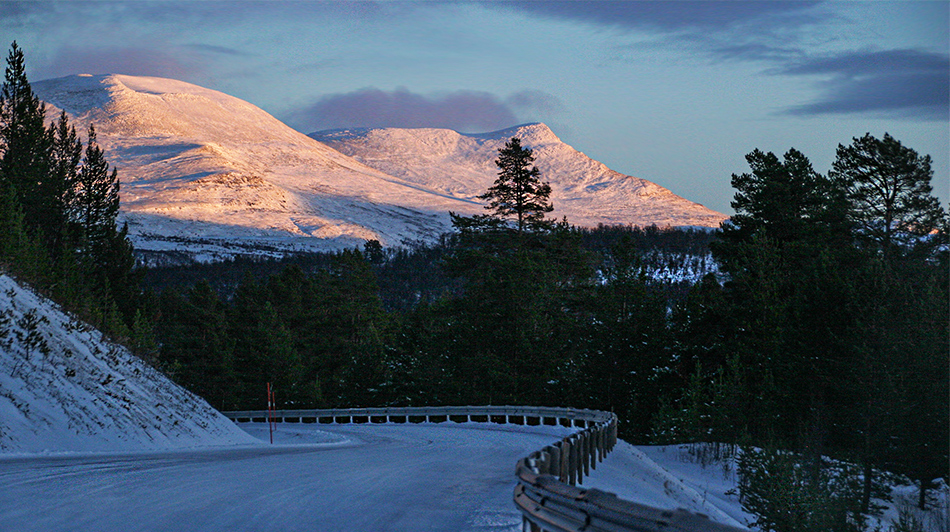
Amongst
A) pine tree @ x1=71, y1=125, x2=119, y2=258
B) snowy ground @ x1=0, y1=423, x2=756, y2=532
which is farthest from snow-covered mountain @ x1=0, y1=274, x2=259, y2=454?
pine tree @ x1=71, y1=125, x2=119, y2=258

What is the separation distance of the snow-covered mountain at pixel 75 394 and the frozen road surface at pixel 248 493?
1.86 meters

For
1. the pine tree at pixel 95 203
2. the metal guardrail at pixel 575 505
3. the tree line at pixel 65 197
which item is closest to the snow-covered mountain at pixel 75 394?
the metal guardrail at pixel 575 505

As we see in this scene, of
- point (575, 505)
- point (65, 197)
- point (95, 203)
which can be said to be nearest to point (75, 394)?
point (575, 505)

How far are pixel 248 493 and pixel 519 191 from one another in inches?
1834

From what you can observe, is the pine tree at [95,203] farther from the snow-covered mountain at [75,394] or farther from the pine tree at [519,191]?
the snow-covered mountain at [75,394]

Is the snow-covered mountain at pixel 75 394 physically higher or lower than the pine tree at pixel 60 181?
lower

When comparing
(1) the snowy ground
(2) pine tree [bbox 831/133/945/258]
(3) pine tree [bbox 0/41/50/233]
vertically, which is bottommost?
(1) the snowy ground

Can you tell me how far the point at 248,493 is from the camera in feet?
35.6

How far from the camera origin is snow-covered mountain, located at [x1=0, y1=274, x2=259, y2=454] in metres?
15.8

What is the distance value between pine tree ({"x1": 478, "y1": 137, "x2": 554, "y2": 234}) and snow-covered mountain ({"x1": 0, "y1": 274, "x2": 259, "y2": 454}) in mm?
33125

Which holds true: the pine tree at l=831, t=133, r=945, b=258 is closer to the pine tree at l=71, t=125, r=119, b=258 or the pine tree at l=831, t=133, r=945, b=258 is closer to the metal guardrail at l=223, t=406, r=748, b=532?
the metal guardrail at l=223, t=406, r=748, b=532

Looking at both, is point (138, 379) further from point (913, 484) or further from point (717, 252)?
point (717, 252)

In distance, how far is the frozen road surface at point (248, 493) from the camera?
8781 millimetres

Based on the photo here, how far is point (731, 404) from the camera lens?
36562 millimetres
